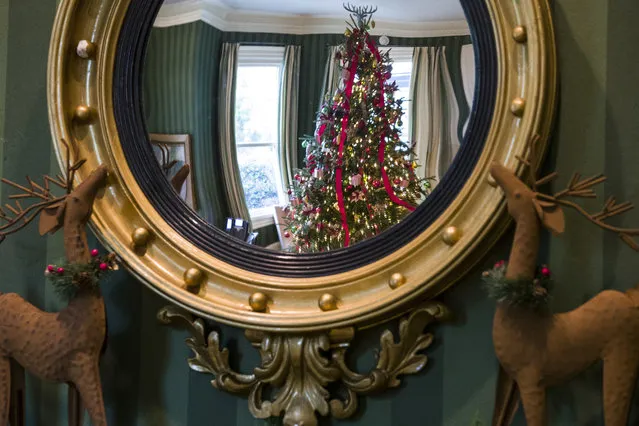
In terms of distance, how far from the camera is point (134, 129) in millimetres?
1452

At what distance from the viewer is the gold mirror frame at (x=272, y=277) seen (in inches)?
48.4

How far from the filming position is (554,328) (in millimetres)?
1167

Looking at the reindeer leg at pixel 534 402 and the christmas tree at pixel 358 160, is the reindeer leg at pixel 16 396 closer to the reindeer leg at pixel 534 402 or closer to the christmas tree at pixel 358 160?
the christmas tree at pixel 358 160

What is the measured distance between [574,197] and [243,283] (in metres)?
0.51

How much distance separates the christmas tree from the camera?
4.28 feet

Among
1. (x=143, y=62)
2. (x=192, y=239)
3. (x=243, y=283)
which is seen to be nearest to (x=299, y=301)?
(x=243, y=283)

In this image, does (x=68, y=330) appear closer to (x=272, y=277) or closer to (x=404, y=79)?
(x=272, y=277)

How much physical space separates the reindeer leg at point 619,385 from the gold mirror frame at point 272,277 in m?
0.24

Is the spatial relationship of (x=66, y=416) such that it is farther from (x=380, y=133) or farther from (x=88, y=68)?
(x=380, y=133)

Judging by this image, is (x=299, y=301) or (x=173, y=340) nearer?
(x=299, y=301)

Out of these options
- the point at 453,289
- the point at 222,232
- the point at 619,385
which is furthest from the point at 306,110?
the point at 619,385

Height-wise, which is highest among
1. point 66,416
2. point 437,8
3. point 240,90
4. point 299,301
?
point 437,8

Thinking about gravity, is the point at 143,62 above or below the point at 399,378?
above

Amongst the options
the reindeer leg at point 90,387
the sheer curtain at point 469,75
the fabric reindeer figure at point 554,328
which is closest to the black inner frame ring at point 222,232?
the sheer curtain at point 469,75
